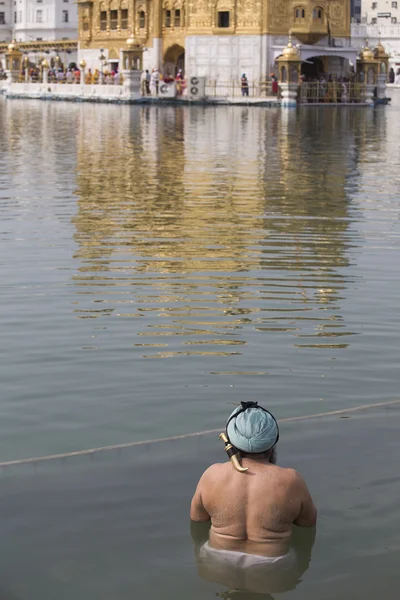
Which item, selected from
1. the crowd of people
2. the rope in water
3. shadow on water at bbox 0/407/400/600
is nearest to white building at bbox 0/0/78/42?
the crowd of people

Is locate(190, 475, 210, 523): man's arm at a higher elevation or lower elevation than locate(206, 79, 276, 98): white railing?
lower

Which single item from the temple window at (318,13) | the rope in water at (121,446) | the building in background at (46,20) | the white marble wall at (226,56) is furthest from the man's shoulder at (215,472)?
the building in background at (46,20)

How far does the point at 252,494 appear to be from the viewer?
5172 millimetres

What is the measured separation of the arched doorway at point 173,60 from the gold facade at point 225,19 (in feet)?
0.29

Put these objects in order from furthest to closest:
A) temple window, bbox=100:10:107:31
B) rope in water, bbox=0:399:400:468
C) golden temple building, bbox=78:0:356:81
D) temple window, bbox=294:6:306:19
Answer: temple window, bbox=100:10:107:31 < temple window, bbox=294:6:306:19 < golden temple building, bbox=78:0:356:81 < rope in water, bbox=0:399:400:468

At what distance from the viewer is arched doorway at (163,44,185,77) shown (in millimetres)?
74312

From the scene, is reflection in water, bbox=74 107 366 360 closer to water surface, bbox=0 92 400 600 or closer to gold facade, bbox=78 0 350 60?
water surface, bbox=0 92 400 600

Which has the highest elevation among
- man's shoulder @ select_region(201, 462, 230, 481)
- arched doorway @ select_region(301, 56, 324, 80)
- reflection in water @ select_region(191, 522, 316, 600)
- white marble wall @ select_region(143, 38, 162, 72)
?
→ white marble wall @ select_region(143, 38, 162, 72)

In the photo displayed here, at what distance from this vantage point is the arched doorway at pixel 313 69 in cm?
7150

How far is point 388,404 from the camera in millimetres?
7582

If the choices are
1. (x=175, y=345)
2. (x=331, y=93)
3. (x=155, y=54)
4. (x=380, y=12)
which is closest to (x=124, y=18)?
(x=155, y=54)

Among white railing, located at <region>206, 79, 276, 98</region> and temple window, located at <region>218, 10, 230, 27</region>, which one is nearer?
white railing, located at <region>206, 79, 276, 98</region>

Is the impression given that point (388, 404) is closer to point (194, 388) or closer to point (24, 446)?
point (194, 388)

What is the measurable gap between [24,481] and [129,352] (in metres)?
2.94
